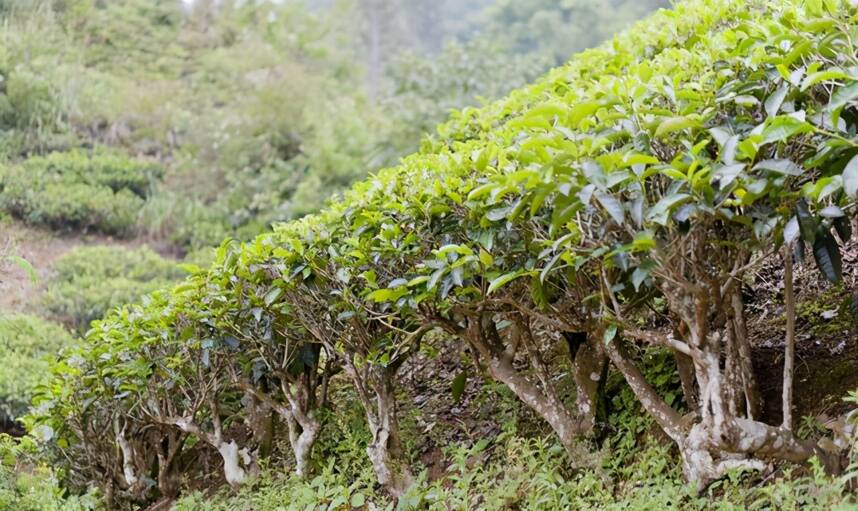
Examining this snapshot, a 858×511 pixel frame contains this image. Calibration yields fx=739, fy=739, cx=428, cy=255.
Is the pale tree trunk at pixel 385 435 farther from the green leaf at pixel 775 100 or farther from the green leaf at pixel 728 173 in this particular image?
the green leaf at pixel 775 100

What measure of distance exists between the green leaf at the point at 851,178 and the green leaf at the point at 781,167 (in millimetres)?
118

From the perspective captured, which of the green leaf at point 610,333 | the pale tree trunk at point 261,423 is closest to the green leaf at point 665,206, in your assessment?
the green leaf at point 610,333

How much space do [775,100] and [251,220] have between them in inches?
367

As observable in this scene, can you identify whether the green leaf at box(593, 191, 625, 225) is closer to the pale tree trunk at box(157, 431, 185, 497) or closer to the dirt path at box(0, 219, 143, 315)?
the pale tree trunk at box(157, 431, 185, 497)

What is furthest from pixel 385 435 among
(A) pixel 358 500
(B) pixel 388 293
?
(B) pixel 388 293

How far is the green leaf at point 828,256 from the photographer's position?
2.01 meters

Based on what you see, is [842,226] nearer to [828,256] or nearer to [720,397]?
[828,256]

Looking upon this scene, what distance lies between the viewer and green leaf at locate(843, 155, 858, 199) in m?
1.76

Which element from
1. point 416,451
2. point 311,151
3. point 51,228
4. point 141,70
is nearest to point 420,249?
point 416,451

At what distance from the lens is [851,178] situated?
1.78m

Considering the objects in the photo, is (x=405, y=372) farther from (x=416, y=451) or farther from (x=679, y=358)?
(x=679, y=358)

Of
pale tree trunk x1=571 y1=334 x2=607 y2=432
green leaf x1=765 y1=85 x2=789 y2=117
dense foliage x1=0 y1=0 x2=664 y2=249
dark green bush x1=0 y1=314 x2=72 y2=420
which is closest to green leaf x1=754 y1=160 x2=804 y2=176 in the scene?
green leaf x1=765 y1=85 x2=789 y2=117

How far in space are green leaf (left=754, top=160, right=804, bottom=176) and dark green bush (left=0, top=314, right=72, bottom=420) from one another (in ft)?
18.6

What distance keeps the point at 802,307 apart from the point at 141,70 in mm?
11366
